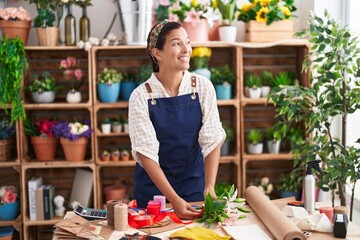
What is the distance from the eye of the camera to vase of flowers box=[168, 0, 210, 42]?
3.98m

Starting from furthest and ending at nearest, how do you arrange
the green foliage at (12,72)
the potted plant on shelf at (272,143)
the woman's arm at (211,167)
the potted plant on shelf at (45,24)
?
1. the potted plant on shelf at (272,143)
2. the potted plant on shelf at (45,24)
3. the green foliage at (12,72)
4. the woman's arm at (211,167)

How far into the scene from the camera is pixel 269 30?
13.3ft

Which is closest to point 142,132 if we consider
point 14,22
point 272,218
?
point 272,218

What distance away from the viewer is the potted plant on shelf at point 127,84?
4102 millimetres

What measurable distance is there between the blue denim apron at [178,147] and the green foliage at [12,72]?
1511mm

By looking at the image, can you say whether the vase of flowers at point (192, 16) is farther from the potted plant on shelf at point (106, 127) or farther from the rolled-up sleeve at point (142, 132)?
the rolled-up sleeve at point (142, 132)

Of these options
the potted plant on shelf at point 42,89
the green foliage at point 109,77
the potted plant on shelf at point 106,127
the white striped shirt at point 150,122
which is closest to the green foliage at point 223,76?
the green foliage at point 109,77

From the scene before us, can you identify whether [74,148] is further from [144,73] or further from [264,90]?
[264,90]

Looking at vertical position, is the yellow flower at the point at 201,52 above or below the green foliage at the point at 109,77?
above

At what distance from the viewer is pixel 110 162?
4.07m

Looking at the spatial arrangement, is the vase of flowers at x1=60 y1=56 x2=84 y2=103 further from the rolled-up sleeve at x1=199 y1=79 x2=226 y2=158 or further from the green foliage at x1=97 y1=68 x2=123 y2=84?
the rolled-up sleeve at x1=199 y1=79 x2=226 y2=158

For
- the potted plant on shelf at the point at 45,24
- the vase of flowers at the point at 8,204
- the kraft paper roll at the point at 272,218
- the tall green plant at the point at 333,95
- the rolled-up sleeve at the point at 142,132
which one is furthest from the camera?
the vase of flowers at the point at 8,204

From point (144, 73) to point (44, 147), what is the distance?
2.99 feet

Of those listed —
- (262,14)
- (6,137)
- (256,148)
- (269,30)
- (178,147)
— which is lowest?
(256,148)
